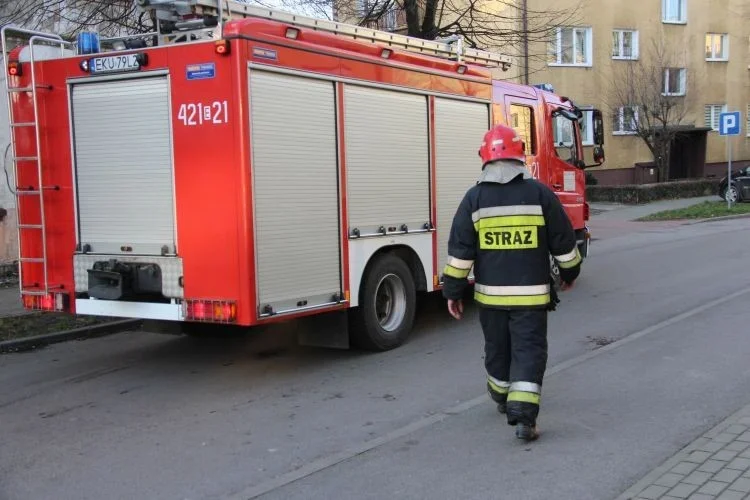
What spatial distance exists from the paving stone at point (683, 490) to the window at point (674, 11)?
32805 mm

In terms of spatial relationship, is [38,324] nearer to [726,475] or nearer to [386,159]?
[386,159]

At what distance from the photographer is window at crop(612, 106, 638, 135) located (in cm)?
2892

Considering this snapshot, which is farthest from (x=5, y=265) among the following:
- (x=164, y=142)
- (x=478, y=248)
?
(x=478, y=248)

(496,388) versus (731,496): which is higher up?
(496,388)

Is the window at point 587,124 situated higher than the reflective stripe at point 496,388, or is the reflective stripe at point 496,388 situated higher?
the window at point 587,124

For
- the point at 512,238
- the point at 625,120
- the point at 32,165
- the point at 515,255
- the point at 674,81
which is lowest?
the point at 515,255

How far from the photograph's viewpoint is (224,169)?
18.5 feet

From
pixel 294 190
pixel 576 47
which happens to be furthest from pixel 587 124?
pixel 576 47

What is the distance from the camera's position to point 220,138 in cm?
562

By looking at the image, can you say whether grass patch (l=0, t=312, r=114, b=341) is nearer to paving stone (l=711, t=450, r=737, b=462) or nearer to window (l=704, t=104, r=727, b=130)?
paving stone (l=711, t=450, r=737, b=462)

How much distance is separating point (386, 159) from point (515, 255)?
2690 mm

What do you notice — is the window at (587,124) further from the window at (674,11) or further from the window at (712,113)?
the window at (712,113)

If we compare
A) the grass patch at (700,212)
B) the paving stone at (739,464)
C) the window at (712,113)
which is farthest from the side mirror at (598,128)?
the window at (712,113)

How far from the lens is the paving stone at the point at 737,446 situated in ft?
13.7
